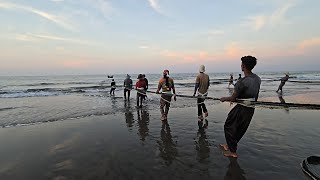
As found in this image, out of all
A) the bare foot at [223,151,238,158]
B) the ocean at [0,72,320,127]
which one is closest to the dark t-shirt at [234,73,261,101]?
the bare foot at [223,151,238,158]

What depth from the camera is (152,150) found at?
18.9 ft

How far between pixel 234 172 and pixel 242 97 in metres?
1.47

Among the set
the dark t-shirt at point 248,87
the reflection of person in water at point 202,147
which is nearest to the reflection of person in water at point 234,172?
the reflection of person in water at point 202,147

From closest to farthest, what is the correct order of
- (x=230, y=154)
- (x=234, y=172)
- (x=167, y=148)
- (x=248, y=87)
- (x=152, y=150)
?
(x=234, y=172) → (x=248, y=87) → (x=230, y=154) → (x=152, y=150) → (x=167, y=148)

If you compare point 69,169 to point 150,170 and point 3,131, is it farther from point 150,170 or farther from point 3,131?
point 3,131

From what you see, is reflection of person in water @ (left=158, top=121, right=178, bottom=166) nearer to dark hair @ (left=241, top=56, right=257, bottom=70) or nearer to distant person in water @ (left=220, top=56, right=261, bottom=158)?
distant person in water @ (left=220, top=56, right=261, bottom=158)

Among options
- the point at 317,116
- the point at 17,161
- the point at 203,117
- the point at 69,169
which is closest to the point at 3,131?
the point at 17,161

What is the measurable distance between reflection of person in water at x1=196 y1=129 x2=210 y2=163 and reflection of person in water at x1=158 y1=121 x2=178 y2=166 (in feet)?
1.85

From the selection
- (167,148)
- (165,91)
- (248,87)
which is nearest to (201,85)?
(165,91)

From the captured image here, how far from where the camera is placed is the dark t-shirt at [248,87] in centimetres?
468

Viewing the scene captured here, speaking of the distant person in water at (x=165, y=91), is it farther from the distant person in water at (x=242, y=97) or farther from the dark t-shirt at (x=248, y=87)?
the dark t-shirt at (x=248, y=87)

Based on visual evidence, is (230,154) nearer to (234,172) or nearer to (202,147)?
(234,172)

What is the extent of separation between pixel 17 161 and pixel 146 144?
3000mm

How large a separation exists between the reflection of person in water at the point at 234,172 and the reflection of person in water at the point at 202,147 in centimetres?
62
